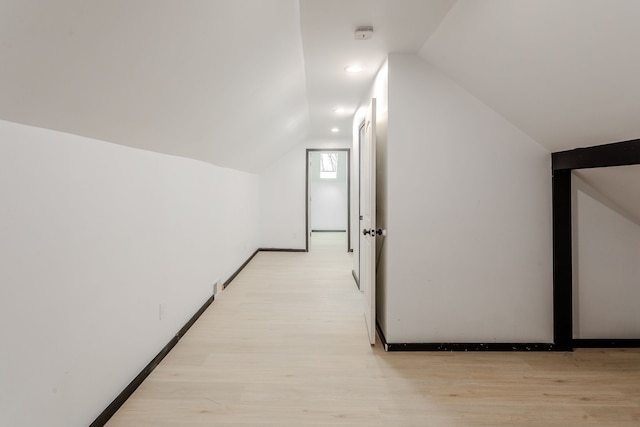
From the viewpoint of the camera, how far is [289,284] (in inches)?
183

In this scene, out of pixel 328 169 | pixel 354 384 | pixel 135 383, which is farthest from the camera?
pixel 328 169

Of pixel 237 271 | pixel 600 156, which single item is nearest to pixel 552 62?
pixel 600 156

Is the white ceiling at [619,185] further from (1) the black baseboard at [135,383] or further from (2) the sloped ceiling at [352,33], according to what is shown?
(1) the black baseboard at [135,383]

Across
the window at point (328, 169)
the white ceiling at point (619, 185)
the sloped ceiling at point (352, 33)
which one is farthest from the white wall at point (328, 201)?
the white ceiling at point (619, 185)

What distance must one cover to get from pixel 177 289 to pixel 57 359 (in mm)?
1374

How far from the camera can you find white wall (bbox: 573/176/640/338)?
2.71 meters

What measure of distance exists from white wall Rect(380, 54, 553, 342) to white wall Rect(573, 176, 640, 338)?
246 millimetres

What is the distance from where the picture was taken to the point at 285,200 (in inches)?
280

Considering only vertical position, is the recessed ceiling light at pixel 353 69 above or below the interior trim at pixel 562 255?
above

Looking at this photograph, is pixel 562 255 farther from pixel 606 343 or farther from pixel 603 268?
pixel 606 343

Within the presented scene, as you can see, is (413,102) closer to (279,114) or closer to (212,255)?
(279,114)

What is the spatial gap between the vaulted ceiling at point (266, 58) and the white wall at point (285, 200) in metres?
3.79

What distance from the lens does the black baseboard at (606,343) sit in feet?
9.09

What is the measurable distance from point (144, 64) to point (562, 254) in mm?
2867
